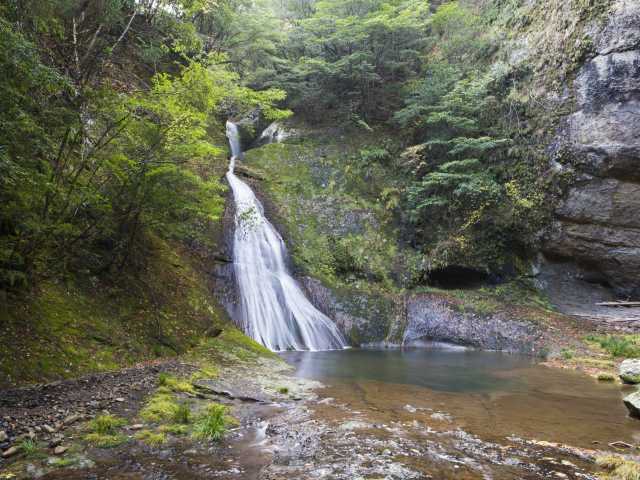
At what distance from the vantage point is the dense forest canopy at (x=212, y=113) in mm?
5680

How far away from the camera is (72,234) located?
23.3 ft

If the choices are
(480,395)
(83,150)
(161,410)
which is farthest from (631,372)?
(83,150)

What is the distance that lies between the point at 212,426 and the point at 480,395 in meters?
5.18

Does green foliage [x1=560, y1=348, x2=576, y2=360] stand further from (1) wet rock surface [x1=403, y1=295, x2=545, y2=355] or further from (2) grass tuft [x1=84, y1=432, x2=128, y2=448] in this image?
(2) grass tuft [x1=84, y1=432, x2=128, y2=448]

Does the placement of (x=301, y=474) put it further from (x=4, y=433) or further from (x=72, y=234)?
(x=72, y=234)

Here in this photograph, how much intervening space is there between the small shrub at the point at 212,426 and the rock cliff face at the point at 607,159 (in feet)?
49.5

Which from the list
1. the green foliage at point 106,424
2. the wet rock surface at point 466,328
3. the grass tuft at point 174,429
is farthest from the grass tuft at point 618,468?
the wet rock surface at point 466,328

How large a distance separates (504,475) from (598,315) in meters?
13.8

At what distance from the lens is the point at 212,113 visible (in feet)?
48.0

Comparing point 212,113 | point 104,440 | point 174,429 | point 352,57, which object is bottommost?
point 174,429

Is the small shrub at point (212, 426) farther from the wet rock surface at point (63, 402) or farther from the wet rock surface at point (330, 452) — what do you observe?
the wet rock surface at point (63, 402)

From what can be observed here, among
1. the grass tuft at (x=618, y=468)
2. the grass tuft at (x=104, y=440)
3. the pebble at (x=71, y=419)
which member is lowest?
the grass tuft at (x=618, y=468)

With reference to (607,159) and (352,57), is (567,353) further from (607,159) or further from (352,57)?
(352,57)

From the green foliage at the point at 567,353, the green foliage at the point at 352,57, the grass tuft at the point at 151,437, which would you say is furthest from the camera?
the green foliage at the point at 352,57
